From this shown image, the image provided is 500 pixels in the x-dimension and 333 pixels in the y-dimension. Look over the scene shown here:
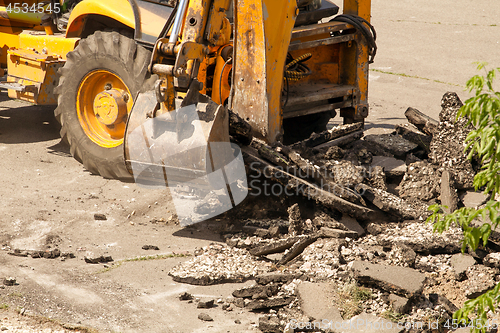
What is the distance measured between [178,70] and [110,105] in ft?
4.40

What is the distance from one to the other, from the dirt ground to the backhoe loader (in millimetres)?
491

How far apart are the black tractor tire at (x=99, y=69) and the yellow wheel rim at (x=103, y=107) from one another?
54 millimetres

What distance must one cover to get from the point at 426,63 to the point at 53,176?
10490 mm

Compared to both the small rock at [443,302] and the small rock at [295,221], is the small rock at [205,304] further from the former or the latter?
the small rock at [443,302]

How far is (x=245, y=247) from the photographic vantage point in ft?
14.6

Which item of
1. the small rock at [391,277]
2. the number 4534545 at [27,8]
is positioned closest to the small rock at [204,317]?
the small rock at [391,277]

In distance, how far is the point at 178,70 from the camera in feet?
14.2

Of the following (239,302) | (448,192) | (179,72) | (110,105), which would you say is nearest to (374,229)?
(448,192)

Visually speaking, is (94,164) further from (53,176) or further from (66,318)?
(66,318)

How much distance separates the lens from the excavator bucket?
4285 millimetres

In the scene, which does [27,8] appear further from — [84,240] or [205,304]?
[205,304]

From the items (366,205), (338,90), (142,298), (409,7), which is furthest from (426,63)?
(142,298)

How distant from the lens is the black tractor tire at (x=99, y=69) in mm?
5086

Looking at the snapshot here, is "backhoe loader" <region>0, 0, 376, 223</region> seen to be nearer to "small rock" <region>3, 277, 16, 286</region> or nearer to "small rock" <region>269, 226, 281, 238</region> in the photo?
"small rock" <region>269, 226, 281, 238</region>
